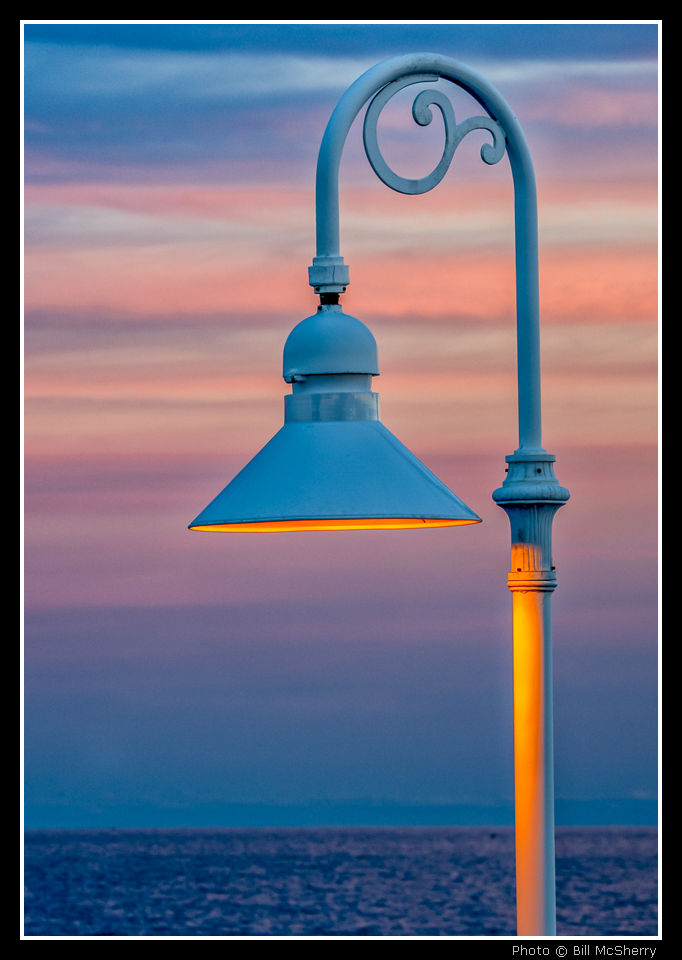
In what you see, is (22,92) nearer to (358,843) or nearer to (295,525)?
(295,525)

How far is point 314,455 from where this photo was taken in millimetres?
4453

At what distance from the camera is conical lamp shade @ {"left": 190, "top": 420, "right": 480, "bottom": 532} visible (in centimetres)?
429

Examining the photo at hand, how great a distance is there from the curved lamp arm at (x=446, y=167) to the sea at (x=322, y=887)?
4085 centimetres

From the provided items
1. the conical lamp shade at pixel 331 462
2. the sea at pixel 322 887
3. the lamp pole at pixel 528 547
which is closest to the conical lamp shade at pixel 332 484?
the conical lamp shade at pixel 331 462

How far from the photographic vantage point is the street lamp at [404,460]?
437 cm

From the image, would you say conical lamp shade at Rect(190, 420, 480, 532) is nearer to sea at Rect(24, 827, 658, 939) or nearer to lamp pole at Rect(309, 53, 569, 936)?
lamp pole at Rect(309, 53, 569, 936)

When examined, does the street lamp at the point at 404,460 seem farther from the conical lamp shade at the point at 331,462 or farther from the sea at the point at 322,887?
the sea at the point at 322,887

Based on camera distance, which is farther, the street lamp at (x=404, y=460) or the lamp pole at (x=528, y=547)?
the lamp pole at (x=528, y=547)

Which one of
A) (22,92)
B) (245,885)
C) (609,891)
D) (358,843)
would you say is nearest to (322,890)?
(245,885)

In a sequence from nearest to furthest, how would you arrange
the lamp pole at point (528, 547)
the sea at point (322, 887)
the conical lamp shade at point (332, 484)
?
the conical lamp shade at point (332, 484)
the lamp pole at point (528, 547)
the sea at point (322, 887)

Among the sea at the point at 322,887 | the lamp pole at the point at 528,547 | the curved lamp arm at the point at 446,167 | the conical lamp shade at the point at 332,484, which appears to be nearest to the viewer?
the conical lamp shade at the point at 332,484

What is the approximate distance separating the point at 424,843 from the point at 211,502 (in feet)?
311

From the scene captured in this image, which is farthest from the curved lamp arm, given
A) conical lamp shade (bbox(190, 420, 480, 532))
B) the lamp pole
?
conical lamp shade (bbox(190, 420, 480, 532))

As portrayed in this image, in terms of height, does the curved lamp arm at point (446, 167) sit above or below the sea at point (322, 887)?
above
